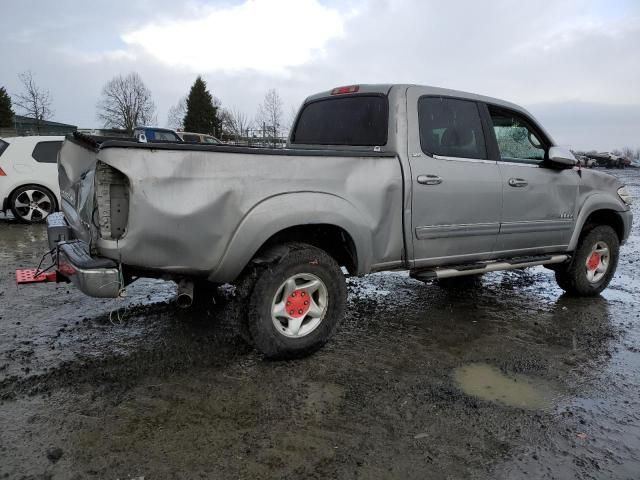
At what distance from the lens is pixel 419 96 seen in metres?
4.11

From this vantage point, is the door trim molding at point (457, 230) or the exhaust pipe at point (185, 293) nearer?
the exhaust pipe at point (185, 293)

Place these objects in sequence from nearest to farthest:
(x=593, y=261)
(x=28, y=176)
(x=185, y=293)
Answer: (x=185, y=293) < (x=593, y=261) < (x=28, y=176)

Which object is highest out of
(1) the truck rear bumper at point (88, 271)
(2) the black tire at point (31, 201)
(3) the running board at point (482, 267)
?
(1) the truck rear bumper at point (88, 271)

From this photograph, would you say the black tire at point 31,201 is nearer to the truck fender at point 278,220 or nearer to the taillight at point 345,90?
the taillight at point 345,90

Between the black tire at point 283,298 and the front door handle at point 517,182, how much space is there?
199 centimetres

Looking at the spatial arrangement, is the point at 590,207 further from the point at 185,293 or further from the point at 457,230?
the point at 185,293

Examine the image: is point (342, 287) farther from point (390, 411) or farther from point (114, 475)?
point (114, 475)

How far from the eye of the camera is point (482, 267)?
174 inches

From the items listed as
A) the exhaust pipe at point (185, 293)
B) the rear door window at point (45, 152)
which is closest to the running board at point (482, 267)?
the exhaust pipe at point (185, 293)

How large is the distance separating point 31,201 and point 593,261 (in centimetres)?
928

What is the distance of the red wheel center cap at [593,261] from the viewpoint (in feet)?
18.1

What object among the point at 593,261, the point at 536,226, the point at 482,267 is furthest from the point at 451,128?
the point at 593,261

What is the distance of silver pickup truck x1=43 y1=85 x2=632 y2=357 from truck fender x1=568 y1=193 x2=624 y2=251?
2cm

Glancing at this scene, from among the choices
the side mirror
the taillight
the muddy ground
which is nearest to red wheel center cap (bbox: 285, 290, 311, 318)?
the muddy ground
